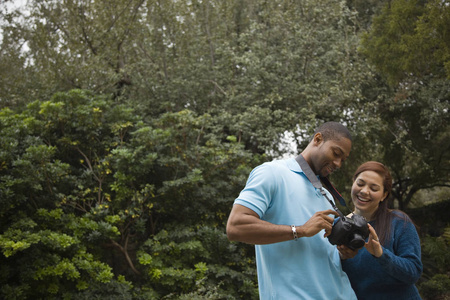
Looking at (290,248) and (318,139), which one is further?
(318,139)

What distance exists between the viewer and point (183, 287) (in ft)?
25.2

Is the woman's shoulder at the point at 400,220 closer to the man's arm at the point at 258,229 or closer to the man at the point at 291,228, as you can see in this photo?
the man at the point at 291,228

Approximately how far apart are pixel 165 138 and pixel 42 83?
3.72 m

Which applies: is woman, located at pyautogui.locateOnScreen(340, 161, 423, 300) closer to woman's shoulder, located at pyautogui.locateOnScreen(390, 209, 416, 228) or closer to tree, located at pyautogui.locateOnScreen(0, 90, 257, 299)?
woman's shoulder, located at pyautogui.locateOnScreen(390, 209, 416, 228)

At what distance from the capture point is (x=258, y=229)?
1878mm

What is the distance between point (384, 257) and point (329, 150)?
0.62 m

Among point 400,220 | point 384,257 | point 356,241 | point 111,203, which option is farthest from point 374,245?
point 111,203

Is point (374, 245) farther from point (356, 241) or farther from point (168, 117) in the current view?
point (168, 117)

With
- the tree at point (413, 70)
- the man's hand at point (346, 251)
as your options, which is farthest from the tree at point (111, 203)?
the man's hand at point (346, 251)

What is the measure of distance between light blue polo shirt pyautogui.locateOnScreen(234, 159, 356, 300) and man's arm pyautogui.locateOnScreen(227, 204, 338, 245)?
0.05 m

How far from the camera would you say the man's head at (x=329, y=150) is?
90.1 inches

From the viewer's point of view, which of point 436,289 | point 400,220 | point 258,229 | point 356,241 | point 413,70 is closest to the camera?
point 258,229

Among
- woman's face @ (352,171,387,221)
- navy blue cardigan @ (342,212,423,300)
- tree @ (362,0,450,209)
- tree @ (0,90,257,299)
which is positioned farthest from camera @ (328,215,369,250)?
tree @ (362,0,450,209)

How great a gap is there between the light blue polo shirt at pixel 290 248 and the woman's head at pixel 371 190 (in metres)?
0.71
